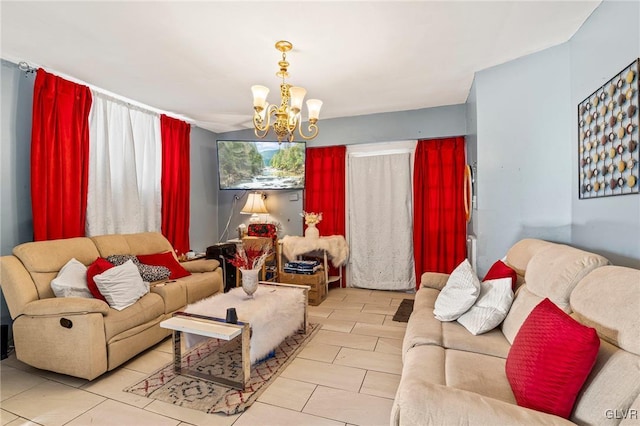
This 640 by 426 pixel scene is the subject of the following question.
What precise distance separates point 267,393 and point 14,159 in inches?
115

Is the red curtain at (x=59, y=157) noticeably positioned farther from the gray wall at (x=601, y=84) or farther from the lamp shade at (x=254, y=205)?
the gray wall at (x=601, y=84)

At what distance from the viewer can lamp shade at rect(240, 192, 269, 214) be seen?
14.4ft

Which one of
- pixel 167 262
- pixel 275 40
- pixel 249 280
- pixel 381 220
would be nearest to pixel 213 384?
pixel 249 280

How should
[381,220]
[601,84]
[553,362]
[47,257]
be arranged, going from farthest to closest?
[381,220]
[47,257]
[601,84]
[553,362]

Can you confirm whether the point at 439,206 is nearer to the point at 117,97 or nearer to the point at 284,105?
the point at 284,105

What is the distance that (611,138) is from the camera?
172cm

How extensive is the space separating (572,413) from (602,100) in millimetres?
1788

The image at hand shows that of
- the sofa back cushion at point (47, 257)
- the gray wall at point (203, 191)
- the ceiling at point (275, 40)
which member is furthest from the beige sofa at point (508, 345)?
the gray wall at point (203, 191)

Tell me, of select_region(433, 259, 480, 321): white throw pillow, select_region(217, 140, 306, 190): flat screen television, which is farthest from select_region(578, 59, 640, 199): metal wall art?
select_region(217, 140, 306, 190): flat screen television

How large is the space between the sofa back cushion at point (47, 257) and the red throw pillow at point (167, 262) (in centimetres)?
49

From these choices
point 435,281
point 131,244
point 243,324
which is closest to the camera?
point 243,324

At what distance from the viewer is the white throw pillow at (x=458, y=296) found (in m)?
1.96

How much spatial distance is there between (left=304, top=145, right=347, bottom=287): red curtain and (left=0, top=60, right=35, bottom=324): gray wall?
306 cm

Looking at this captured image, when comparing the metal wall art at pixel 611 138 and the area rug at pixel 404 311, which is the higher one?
the metal wall art at pixel 611 138
